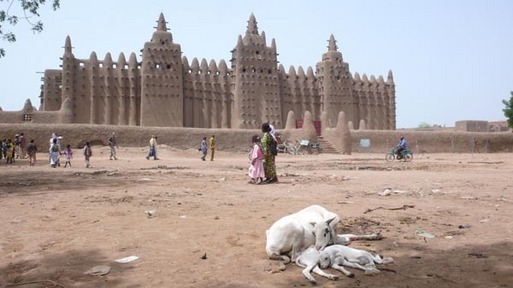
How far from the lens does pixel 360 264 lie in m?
4.28

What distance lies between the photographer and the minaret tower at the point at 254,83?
4506 cm

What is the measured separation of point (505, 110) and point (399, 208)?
54.3 meters

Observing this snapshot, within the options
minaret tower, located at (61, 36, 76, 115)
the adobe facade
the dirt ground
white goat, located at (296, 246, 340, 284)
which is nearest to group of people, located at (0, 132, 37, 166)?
the adobe facade

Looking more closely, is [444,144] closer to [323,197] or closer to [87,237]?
[323,197]

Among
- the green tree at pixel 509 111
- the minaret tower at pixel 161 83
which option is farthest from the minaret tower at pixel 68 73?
the green tree at pixel 509 111

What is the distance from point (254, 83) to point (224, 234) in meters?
40.7

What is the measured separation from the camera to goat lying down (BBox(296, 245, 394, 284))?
13.7 ft

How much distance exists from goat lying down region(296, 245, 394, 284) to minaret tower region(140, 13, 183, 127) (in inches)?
1484

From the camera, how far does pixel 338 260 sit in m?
4.31

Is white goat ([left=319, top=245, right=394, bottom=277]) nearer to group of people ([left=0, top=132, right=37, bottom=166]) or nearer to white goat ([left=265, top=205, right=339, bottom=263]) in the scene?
white goat ([left=265, top=205, right=339, bottom=263])

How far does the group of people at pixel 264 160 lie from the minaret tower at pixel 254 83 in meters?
32.3

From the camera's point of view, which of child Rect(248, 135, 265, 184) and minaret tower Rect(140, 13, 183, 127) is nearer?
child Rect(248, 135, 265, 184)

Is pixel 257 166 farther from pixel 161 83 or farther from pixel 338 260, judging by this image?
pixel 161 83

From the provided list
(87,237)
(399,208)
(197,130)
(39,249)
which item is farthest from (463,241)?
(197,130)
